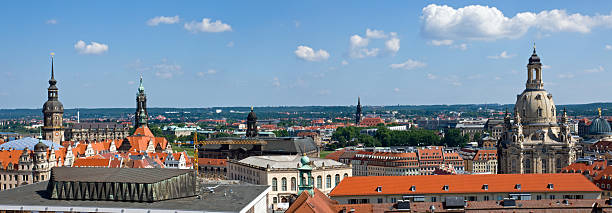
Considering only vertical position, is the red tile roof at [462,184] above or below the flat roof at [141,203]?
above

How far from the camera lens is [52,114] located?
15925 cm

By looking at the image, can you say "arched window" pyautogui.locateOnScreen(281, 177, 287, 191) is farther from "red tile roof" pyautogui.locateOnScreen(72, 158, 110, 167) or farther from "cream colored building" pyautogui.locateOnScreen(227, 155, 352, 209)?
"red tile roof" pyautogui.locateOnScreen(72, 158, 110, 167)

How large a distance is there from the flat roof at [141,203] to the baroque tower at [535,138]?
68166 millimetres

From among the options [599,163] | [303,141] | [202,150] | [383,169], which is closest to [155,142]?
[202,150]

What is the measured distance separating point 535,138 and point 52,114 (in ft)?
355

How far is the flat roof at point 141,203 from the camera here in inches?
2504

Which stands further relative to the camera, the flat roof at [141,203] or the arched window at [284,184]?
the arched window at [284,184]

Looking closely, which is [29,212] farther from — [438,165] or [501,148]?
[438,165]

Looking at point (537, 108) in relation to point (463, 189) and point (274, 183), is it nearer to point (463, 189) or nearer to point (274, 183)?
point (274, 183)

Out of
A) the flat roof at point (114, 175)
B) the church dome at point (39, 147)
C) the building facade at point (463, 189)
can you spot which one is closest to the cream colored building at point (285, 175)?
the building facade at point (463, 189)

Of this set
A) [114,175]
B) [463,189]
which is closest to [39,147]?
[114,175]

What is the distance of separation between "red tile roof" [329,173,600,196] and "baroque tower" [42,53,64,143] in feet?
345

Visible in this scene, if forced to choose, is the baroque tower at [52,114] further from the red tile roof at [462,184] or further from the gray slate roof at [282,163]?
the red tile roof at [462,184]

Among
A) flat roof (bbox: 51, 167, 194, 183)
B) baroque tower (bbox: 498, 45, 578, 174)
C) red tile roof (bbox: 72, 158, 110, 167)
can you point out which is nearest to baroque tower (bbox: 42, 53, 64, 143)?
red tile roof (bbox: 72, 158, 110, 167)
